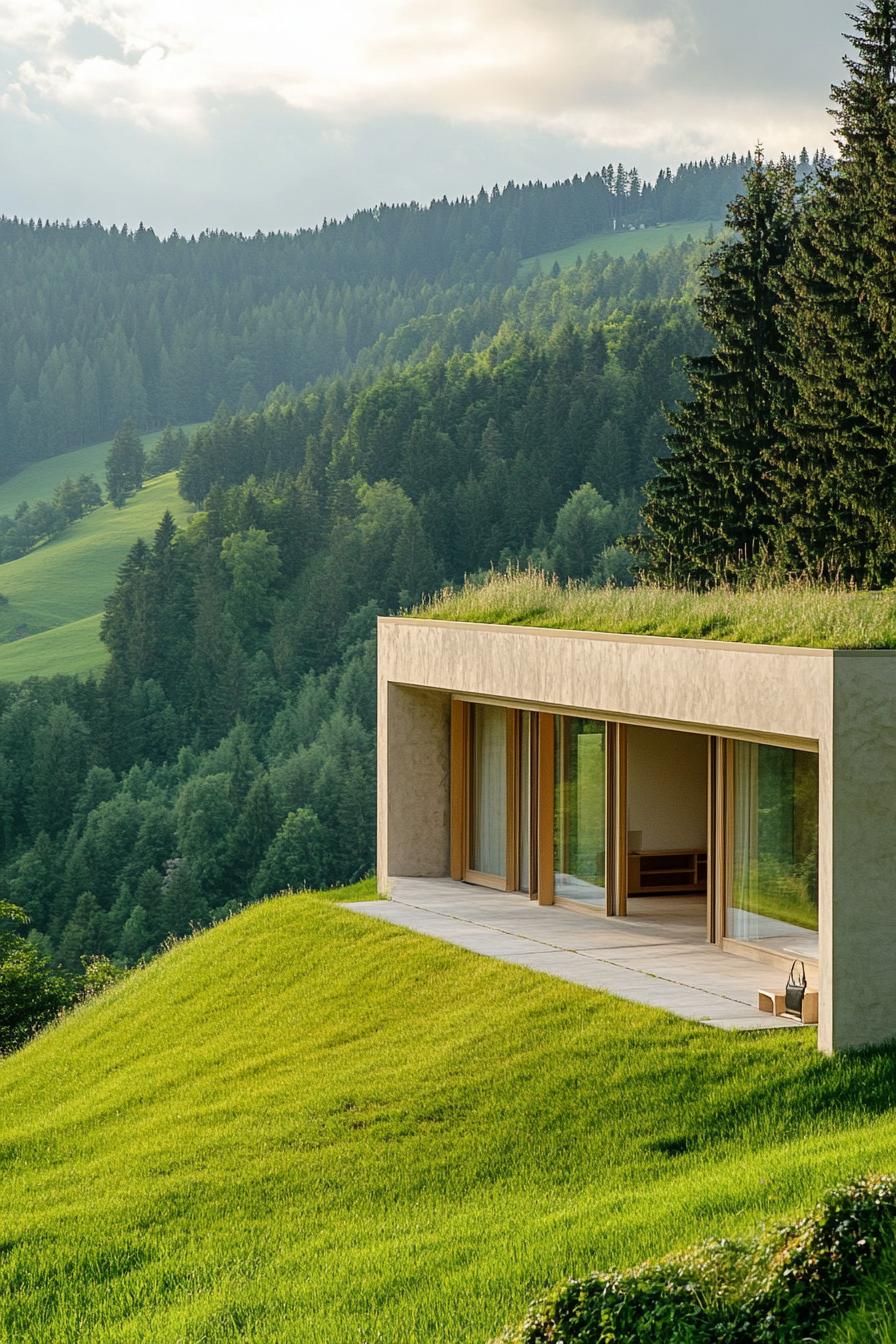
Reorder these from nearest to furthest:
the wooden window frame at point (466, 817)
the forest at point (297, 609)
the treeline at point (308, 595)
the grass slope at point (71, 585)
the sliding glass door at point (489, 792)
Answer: the wooden window frame at point (466, 817) < the sliding glass door at point (489, 792) < the forest at point (297, 609) < the treeline at point (308, 595) < the grass slope at point (71, 585)

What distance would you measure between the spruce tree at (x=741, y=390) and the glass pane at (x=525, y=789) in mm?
19187

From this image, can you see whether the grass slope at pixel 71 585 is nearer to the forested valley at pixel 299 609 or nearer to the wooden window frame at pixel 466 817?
the forested valley at pixel 299 609

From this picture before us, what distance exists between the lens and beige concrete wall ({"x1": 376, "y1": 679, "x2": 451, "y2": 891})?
22.0 meters

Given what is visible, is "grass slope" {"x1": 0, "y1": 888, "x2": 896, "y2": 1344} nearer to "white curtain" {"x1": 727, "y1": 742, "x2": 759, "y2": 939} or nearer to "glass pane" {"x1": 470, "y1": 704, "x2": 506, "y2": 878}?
"white curtain" {"x1": 727, "y1": 742, "x2": 759, "y2": 939}

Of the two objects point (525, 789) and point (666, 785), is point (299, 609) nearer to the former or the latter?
point (525, 789)

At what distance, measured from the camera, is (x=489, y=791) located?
70.2 ft

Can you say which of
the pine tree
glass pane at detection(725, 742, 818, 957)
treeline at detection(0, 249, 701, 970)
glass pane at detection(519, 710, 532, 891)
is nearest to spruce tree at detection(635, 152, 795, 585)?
glass pane at detection(519, 710, 532, 891)

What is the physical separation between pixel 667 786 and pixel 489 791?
10.7ft

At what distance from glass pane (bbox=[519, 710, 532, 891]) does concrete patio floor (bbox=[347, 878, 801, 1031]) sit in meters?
0.34

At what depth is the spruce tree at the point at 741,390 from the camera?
39531 mm

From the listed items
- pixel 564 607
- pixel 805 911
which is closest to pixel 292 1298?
pixel 805 911

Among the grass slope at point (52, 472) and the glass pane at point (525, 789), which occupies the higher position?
the grass slope at point (52, 472)

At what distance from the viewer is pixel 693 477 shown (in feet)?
133

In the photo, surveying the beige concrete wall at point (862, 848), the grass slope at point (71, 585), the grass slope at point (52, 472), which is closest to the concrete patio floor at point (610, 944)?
the beige concrete wall at point (862, 848)
